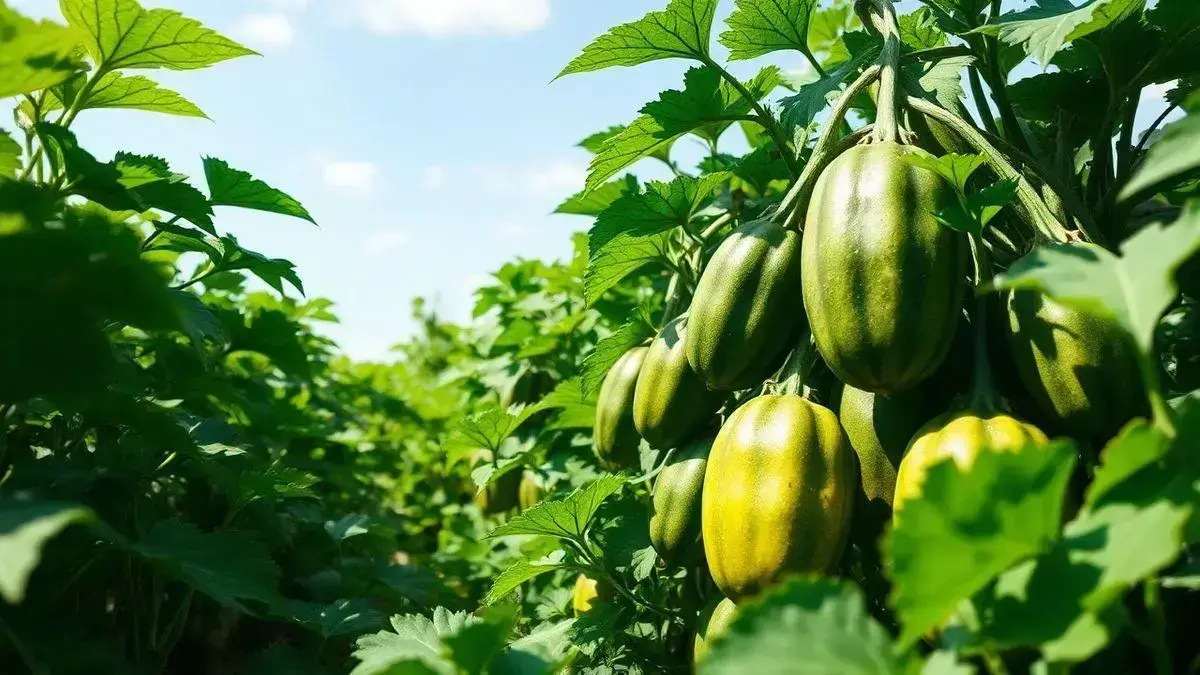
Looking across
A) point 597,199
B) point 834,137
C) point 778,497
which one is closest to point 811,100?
point 834,137

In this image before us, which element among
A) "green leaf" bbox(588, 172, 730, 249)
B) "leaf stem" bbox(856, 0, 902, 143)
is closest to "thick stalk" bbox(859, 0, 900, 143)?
"leaf stem" bbox(856, 0, 902, 143)

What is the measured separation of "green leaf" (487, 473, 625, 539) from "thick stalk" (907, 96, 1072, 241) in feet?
2.70

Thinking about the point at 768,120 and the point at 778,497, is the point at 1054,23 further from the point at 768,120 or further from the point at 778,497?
the point at 778,497

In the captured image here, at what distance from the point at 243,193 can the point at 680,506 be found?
1.02 m

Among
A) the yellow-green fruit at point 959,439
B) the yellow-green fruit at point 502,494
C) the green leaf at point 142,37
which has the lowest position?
the yellow-green fruit at point 502,494

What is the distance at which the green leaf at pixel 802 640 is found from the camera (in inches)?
27.7

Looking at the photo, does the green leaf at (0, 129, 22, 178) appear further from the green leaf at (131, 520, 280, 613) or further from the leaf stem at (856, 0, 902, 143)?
the leaf stem at (856, 0, 902, 143)

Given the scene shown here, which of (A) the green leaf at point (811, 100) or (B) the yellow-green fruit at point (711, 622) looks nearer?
(B) the yellow-green fruit at point (711, 622)

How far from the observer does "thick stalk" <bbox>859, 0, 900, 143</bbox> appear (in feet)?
4.39

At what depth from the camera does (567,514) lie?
1685mm

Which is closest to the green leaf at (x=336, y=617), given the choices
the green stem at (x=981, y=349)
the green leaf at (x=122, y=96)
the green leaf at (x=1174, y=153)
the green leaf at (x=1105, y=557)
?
the green leaf at (x=122, y=96)

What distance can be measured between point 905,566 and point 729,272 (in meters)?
0.72

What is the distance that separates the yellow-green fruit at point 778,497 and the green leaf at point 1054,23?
62cm

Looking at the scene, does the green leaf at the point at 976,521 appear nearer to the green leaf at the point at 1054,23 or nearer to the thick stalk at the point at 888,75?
the thick stalk at the point at 888,75
